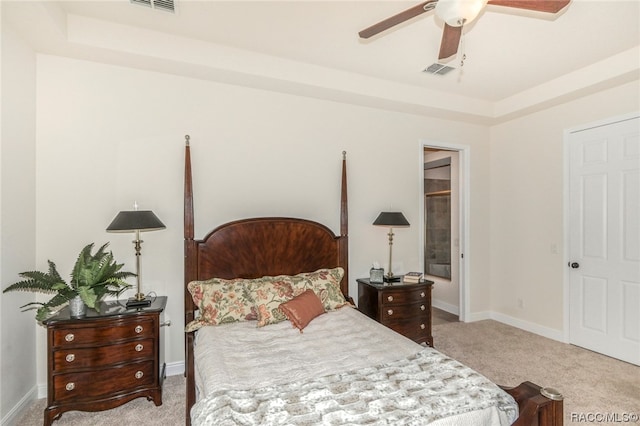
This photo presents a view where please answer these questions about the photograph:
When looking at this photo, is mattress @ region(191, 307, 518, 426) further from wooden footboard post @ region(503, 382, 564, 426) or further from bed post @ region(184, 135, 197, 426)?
bed post @ region(184, 135, 197, 426)

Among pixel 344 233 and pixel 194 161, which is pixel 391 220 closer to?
pixel 344 233

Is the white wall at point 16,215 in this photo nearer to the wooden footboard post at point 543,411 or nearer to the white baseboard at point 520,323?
the wooden footboard post at point 543,411

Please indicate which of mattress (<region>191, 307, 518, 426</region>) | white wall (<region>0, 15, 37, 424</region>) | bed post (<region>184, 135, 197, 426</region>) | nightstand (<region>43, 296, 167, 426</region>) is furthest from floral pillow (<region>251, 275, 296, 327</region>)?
white wall (<region>0, 15, 37, 424</region>)

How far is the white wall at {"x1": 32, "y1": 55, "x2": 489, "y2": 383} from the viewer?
106 inches

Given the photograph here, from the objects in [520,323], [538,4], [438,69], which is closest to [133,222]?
[538,4]

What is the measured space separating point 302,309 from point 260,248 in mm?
815

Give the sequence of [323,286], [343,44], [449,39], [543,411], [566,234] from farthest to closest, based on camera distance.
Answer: [566,234], [323,286], [343,44], [449,39], [543,411]

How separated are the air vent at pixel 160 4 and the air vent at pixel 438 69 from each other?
2.33m

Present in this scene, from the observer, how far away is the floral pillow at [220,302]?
2596 mm

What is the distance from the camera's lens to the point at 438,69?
336 cm

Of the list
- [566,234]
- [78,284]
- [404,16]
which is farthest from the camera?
[566,234]

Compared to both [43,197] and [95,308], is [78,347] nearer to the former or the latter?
[95,308]

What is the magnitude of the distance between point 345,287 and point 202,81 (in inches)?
97.0

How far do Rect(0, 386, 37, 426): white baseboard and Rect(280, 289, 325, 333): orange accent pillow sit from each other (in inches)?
74.9
